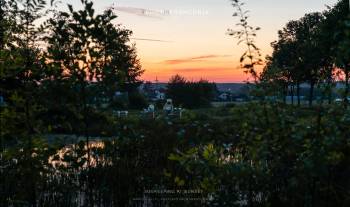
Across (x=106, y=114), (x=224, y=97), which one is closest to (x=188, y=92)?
(x=106, y=114)

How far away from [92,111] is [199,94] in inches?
2075

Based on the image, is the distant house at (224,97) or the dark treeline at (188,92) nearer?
the dark treeline at (188,92)

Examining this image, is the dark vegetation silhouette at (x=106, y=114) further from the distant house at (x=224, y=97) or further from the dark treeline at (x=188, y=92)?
the distant house at (x=224, y=97)

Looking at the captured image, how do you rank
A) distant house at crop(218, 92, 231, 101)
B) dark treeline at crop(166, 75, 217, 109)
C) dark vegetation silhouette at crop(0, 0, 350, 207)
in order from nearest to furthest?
dark vegetation silhouette at crop(0, 0, 350, 207) → dark treeline at crop(166, 75, 217, 109) → distant house at crop(218, 92, 231, 101)

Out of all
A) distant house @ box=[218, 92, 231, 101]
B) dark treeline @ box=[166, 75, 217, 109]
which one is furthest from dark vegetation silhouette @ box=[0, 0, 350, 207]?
distant house @ box=[218, 92, 231, 101]

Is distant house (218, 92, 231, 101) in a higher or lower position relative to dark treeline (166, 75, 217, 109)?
lower

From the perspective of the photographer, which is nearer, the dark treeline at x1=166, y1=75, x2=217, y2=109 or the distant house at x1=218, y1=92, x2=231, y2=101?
the dark treeline at x1=166, y1=75, x2=217, y2=109

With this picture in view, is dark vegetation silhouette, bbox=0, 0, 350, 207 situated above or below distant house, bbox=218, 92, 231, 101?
above

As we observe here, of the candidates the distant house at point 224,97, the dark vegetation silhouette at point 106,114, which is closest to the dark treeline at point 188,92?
the dark vegetation silhouette at point 106,114

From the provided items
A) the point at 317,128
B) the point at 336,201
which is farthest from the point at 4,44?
the point at 336,201

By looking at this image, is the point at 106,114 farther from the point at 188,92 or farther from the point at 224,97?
the point at 224,97

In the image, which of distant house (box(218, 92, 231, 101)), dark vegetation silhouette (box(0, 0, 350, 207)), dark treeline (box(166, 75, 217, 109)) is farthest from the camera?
distant house (box(218, 92, 231, 101))

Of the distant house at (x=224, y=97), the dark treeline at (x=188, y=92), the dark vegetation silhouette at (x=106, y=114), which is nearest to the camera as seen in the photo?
the dark vegetation silhouette at (x=106, y=114)

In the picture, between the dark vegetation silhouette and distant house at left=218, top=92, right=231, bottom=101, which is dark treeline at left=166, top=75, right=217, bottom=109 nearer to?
the dark vegetation silhouette
